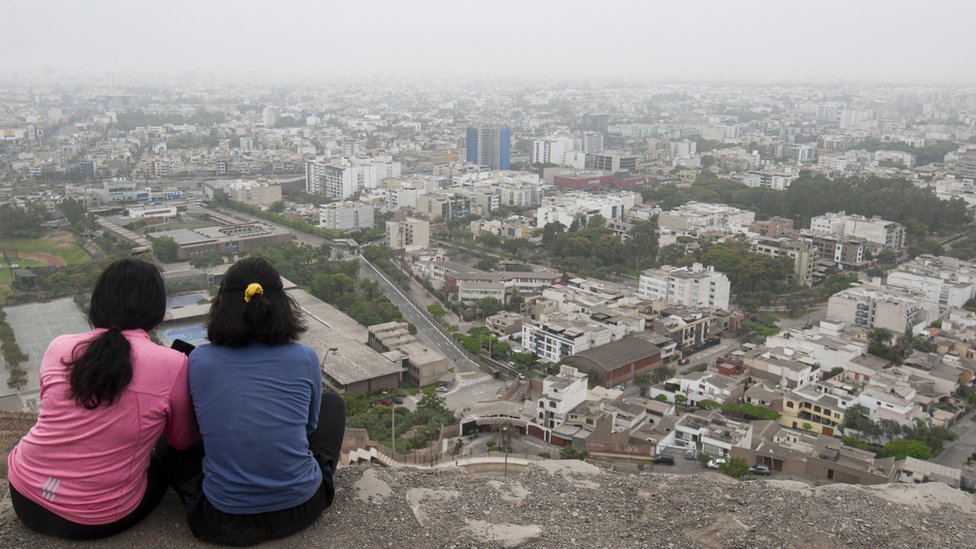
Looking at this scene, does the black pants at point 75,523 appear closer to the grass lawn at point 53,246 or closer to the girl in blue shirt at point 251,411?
the girl in blue shirt at point 251,411

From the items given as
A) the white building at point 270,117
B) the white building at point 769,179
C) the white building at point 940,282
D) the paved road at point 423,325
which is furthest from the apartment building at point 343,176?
the white building at point 270,117

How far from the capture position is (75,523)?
939mm

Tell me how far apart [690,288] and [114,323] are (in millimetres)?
6224

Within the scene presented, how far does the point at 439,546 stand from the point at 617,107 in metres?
30.9

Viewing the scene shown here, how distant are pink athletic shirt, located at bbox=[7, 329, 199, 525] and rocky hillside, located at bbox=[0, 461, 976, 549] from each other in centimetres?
8

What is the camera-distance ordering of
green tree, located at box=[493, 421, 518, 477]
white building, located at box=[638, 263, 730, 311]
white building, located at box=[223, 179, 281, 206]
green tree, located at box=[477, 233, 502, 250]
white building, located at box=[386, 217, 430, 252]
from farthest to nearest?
white building, located at box=[223, 179, 281, 206], green tree, located at box=[477, 233, 502, 250], white building, located at box=[386, 217, 430, 252], white building, located at box=[638, 263, 730, 311], green tree, located at box=[493, 421, 518, 477]

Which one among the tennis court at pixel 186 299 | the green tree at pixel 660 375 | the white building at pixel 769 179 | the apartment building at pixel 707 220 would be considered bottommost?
the green tree at pixel 660 375

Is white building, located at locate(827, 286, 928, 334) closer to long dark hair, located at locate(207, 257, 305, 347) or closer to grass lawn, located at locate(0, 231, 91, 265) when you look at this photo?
long dark hair, located at locate(207, 257, 305, 347)

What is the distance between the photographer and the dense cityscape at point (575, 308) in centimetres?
140

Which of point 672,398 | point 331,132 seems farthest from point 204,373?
point 331,132

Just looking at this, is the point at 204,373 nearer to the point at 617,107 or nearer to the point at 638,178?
the point at 638,178

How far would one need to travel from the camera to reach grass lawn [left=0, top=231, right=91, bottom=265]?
790cm

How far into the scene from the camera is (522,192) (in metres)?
12.0

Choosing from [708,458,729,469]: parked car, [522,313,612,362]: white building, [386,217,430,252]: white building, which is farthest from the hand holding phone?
[386,217,430,252]: white building
